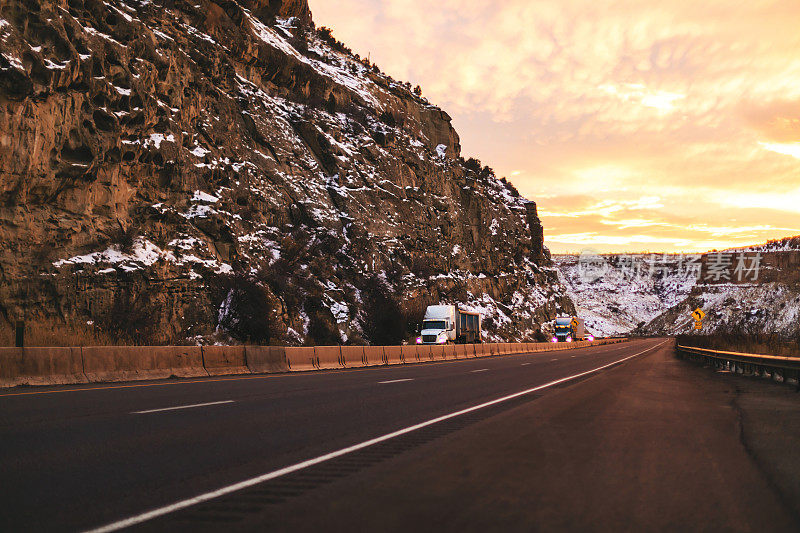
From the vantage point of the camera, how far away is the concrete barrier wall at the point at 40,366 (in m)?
13.2

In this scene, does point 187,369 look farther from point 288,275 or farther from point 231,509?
point 288,275

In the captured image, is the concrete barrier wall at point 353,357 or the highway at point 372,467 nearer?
the highway at point 372,467

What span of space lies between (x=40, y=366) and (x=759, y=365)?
20.9 metres

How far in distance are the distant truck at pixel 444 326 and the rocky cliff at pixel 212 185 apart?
4389 mm

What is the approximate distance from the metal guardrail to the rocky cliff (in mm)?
22002

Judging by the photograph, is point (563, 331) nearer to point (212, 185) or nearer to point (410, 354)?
Result: point (410, 354)

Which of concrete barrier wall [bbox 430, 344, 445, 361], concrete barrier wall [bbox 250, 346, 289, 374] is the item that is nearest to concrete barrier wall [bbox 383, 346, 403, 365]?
Result: concrete barrier wall [bbox 430, 344, 445, 361]

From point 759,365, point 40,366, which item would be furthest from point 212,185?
point 759,365

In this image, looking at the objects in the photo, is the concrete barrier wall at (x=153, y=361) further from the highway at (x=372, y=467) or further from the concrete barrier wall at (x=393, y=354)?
the highway at (x=372, y=467)

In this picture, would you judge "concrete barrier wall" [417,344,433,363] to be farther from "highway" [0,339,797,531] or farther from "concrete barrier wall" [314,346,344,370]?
"highway" [0,339,797,531]

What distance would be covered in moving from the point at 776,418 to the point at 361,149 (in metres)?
52.9

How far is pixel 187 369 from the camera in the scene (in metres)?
17.4

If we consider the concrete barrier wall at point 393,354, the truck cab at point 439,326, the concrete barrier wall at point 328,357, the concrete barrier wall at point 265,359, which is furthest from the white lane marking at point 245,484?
the truck cab at point 439,326

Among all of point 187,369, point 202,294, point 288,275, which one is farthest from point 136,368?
point 288,275
